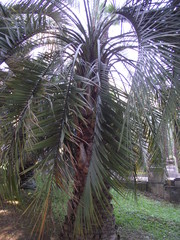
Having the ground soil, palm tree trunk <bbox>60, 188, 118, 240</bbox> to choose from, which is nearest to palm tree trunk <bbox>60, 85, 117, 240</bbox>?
palm tree trunk <bbox>60, 188, 118, 240</bbox>

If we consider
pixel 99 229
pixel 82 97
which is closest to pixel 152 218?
pixel 99 229

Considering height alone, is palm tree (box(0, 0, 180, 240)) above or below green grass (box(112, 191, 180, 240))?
above

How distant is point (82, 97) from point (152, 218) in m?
4.25

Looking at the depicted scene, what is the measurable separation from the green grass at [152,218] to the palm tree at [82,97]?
1.72 meters

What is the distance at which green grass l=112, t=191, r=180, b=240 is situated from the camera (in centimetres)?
502

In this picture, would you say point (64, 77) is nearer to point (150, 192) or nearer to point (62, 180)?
point (62, 180)

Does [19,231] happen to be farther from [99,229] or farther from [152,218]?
[152,218]

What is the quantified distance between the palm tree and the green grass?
67.8 inches

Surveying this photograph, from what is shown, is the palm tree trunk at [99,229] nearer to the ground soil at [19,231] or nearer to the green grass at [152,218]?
the ground soil at [19,231]

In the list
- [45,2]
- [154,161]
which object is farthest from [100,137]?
[45,2]

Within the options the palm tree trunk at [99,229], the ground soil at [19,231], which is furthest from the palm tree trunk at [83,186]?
the ground soil at [19,231]

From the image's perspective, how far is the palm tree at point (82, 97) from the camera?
85.9 inches

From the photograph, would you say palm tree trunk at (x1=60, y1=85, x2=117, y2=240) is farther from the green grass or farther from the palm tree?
the green grass

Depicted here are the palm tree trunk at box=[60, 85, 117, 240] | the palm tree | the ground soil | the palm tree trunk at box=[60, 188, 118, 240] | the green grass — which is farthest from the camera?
the green grass
